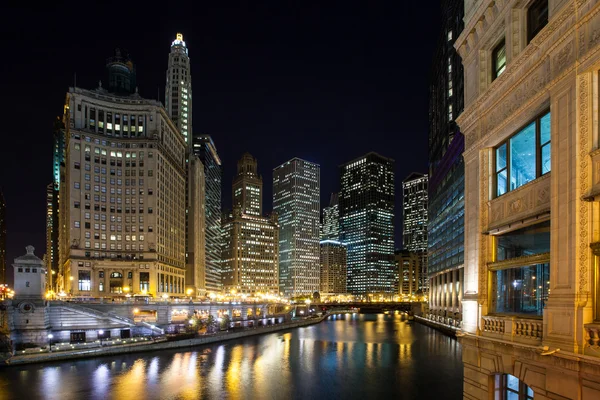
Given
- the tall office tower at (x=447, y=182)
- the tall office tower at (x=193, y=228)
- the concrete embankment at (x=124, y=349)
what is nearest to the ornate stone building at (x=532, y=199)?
the concrete embankment at (x=124, y=349)

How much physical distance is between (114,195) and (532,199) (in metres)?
131

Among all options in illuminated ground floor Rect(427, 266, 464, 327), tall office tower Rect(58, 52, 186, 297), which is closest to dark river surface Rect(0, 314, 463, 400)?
illuminated ground floor Rect(427, 266, 464, 327)

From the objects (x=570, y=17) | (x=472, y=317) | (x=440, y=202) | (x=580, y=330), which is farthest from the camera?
(x=440, y=202)

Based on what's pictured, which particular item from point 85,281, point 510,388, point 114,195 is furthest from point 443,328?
point 510,388

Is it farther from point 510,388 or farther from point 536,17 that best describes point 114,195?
point 536,17

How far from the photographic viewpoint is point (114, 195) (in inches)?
5133

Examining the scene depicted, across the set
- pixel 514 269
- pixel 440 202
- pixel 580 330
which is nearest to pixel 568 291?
pixel 580 330

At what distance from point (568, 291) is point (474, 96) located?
9336mm

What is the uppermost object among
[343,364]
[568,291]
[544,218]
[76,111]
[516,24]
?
[76,111]

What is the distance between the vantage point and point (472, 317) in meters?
16.7

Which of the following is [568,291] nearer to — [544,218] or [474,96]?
[544,218]

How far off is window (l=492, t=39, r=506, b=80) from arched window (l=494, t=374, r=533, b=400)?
10.3 m

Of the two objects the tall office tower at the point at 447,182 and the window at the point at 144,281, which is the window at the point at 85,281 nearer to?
the window at the point at 144,281

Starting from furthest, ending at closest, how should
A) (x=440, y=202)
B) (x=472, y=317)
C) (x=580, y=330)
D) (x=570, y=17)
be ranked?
(x=440, y=202)
(x=472, y=317)
(x=570, y=17)
(x=580, y=330)
